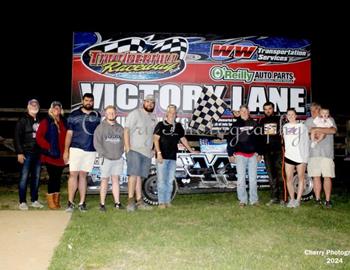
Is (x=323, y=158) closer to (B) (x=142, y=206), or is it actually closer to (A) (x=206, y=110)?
(A) (x=206, y=110)

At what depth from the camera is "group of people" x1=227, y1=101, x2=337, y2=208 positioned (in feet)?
27.1

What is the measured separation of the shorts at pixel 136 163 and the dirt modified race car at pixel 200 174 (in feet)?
2.10

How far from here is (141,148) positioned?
8.05 metres

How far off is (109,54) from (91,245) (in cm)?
445

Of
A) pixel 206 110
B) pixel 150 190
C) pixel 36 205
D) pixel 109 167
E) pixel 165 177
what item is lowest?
pixel 36 205

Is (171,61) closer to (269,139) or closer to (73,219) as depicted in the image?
(269,139)

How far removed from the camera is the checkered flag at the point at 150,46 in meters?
9.04

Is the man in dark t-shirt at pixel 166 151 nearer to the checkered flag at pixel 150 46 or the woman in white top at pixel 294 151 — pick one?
the checkered flag at pixel 150 46

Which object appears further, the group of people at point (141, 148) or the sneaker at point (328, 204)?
the sneaker at point (328, 204)

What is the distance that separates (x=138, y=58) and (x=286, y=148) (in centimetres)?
335

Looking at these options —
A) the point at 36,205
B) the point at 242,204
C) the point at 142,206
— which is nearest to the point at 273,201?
the point at 242,204

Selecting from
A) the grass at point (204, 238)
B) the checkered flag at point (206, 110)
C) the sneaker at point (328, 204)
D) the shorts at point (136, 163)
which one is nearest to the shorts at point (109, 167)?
the shorts at point (136, 163)

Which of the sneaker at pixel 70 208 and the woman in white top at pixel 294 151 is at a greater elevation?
the woman in white top at pixel 294 151

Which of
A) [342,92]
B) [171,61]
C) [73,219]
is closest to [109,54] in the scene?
[171,61]
